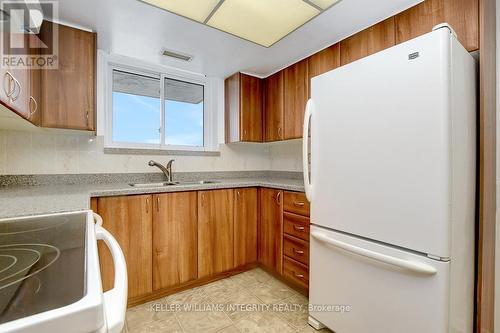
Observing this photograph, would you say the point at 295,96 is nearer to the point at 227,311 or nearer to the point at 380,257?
the point at 380,257

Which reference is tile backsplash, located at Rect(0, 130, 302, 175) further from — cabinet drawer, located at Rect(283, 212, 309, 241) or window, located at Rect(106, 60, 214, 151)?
cabinet drawer, located at Rect(283, 212, 309, 241)

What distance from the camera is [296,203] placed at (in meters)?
1.92

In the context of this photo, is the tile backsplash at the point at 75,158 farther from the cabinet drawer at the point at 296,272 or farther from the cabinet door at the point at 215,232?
the cabinet drawer at the point at 296,272

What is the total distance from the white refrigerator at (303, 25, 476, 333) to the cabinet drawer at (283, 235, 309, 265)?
44cm

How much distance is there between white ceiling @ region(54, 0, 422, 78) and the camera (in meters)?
1.51

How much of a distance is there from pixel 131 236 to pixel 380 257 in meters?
1.65

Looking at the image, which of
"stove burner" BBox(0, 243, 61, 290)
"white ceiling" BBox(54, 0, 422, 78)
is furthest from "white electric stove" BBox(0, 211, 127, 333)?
"white ceiling" BBox(54, 0, 422, 78)

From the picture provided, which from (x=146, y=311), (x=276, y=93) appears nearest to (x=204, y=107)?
(x=276, y=93)

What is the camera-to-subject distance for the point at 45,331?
0.30m

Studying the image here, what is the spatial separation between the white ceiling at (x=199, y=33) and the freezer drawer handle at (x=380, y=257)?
58.3 inches

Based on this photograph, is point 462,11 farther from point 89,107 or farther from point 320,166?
point 89,107

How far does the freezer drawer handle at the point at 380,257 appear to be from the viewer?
0.98 meters

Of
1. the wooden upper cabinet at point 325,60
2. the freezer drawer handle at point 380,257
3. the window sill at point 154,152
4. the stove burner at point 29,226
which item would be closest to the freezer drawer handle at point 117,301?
the stove burner at point 29,226

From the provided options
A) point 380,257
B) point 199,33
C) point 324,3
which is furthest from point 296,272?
point 199,33
